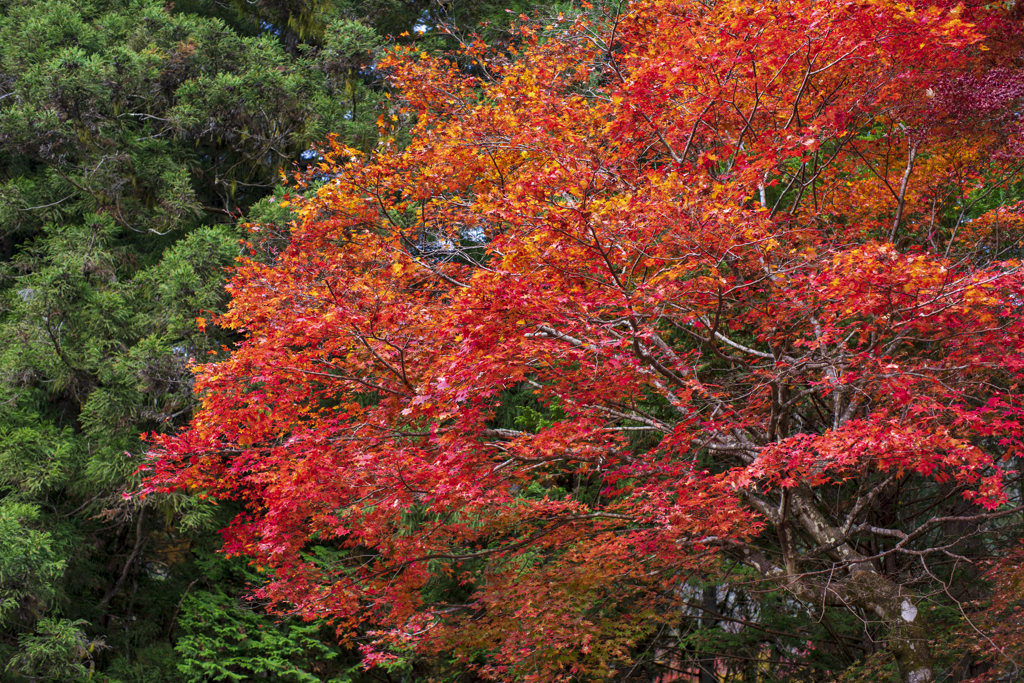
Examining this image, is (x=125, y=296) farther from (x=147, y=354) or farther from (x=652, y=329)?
(x=652, y=329)

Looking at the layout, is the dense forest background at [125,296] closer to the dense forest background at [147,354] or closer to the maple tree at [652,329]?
the dense forest background at [147,354]

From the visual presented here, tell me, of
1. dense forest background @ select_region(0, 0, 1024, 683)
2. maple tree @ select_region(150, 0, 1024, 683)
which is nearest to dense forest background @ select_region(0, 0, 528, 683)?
dense forest background @ select_region(0, 0, 1024, 683)

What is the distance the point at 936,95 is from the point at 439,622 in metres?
6.58

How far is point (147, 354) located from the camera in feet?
31.4

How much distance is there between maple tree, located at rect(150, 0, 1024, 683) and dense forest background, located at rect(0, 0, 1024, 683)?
51.2 inches

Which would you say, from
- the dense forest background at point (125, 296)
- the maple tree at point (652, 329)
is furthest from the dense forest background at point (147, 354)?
the maple tree at point (652, 329)

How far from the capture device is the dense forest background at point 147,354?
909 centimetres

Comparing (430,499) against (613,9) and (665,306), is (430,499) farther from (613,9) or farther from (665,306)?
(613,9)

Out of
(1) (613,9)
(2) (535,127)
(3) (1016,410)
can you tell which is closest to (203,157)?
(1) (613,9)

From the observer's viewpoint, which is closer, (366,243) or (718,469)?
(366,243)

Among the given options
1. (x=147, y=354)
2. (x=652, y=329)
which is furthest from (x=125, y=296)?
(x=652, y=329)

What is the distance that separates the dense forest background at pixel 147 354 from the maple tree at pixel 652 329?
1300mm

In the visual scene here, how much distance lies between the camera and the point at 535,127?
775cm

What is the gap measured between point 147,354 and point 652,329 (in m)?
6.56
